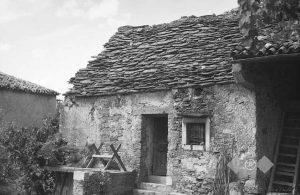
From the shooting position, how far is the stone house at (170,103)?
8.38m

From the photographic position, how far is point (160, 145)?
395 inches

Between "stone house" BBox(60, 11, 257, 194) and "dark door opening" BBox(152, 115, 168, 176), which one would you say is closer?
"stone house" BBox(60, 11, 257, 194)

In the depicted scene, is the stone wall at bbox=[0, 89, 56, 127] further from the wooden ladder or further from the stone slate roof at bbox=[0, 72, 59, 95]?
the wooden ladder

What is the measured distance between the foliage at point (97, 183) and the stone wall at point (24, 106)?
30.1ft

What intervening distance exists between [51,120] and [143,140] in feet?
11.7

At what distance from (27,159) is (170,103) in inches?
168

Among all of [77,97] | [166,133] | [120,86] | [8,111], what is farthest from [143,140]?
[8,111]

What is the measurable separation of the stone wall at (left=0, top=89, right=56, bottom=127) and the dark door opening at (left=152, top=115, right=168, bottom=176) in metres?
9.04

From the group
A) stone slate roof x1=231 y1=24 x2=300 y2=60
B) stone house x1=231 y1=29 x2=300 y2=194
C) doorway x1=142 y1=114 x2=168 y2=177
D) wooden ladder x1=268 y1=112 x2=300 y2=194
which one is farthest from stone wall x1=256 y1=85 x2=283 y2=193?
doorway x1=142 y1=114 x2=168 y2=177

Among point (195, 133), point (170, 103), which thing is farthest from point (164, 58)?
point (195, 133)

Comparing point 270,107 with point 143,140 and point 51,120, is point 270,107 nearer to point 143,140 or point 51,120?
point 143,140

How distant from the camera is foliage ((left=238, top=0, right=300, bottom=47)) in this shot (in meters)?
5.02

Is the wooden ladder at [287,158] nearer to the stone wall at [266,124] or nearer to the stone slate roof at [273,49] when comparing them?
the stone wall at [266,124]

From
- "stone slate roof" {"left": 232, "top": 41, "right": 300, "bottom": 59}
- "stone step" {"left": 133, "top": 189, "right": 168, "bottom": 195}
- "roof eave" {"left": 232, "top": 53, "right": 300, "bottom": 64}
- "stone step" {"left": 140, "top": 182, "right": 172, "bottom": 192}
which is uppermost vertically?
"stone slate roof" {"left": 232, "top": 41, "right": 300, "bottom": 59}
